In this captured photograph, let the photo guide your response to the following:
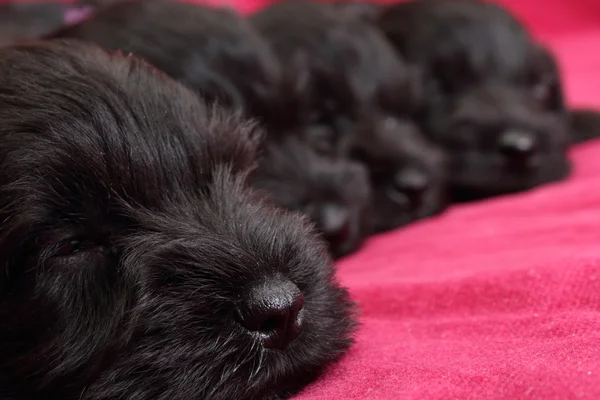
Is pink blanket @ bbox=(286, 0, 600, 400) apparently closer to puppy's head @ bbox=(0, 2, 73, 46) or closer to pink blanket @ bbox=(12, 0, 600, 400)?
pink blanket @ bbox=(12, 0, 600, 400)

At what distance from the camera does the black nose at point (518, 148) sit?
10.4 feet

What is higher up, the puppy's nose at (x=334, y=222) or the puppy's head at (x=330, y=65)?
the puppy's head at (x=330, y=65)

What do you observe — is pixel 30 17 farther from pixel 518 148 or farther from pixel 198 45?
pixel 518 148

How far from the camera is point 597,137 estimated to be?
398cm

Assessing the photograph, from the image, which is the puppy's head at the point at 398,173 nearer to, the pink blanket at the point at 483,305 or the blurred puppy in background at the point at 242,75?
the pink blanket at the point at 483,305

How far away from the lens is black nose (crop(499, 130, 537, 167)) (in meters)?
3.17

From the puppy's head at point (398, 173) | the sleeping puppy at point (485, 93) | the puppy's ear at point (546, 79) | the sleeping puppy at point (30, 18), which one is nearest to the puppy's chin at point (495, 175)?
the sleeping puppy at point (485, 93)

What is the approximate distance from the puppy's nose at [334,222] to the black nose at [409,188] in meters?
0.51

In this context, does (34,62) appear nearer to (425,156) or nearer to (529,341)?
(529,341)

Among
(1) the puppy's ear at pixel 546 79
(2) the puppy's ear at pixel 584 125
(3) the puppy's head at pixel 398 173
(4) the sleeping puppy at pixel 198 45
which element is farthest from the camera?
(2) the puppy's ear at pixel 584 125

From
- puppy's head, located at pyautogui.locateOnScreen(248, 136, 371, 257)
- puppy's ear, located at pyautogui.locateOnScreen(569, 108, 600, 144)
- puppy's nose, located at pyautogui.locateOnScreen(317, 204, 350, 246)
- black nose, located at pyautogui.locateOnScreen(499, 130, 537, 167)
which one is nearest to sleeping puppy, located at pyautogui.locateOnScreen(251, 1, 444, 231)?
puppy's head, located at pyautogui.locateOnScreen(248, 136, 371, 257)

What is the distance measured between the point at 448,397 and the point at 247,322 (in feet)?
1.17

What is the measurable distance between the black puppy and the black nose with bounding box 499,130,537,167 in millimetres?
1822

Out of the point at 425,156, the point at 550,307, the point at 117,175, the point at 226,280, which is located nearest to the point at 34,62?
the point at 117,175
